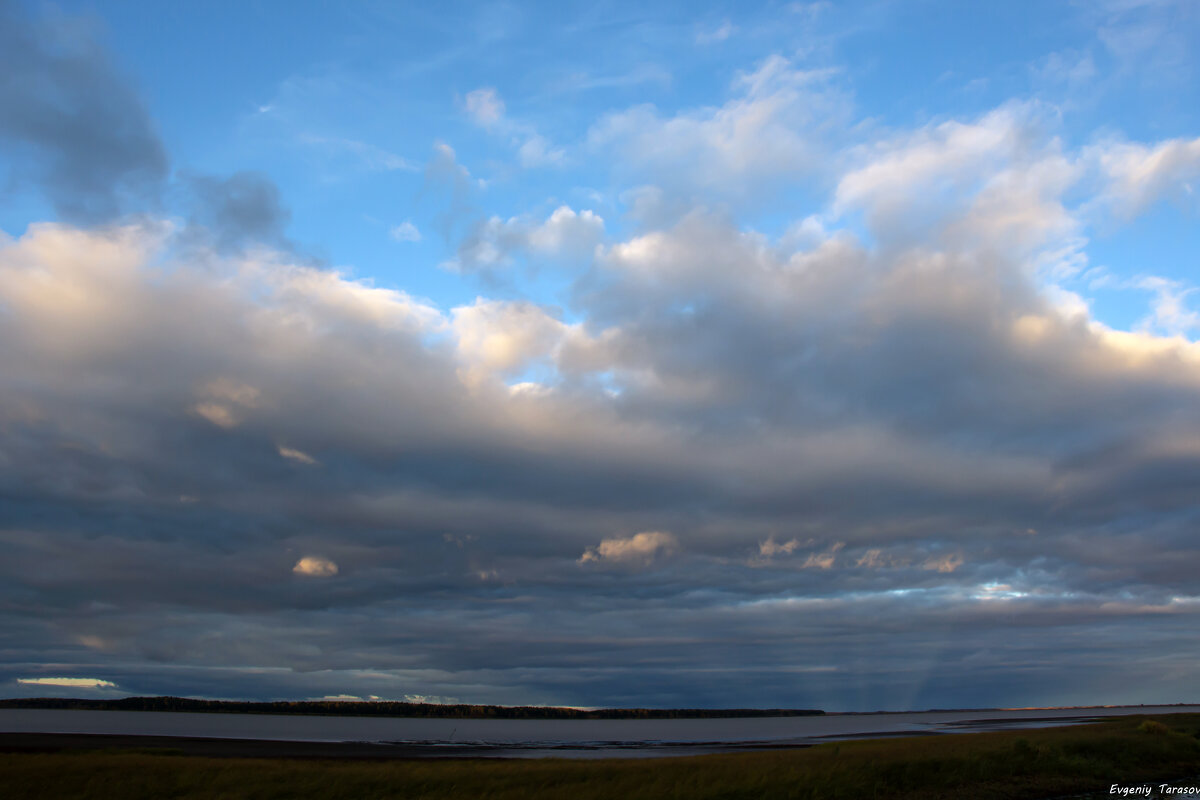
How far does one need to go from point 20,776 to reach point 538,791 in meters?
28.5

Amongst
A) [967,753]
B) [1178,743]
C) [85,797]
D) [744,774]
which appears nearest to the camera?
[85,797]

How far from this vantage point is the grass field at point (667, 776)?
37.8 meters

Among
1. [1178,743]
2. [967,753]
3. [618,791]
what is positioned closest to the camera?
[618,791]

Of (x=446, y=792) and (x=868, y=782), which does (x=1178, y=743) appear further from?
(x=446, y=792)

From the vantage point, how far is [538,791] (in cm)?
3975

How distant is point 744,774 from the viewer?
138ft

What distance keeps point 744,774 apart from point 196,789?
96.8 ft

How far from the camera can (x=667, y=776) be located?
45.0m

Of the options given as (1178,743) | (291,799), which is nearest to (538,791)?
(291,799)

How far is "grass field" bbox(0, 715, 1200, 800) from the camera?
124 ft

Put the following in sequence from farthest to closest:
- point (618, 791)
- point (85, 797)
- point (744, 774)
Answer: point (744, 774)
point (618, 791)
point (85, 797)

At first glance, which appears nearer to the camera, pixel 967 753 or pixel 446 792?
pixel 446 792

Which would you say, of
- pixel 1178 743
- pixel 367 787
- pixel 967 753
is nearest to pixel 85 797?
pixel 367 787

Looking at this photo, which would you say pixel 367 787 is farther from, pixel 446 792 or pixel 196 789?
pixel 196 789
